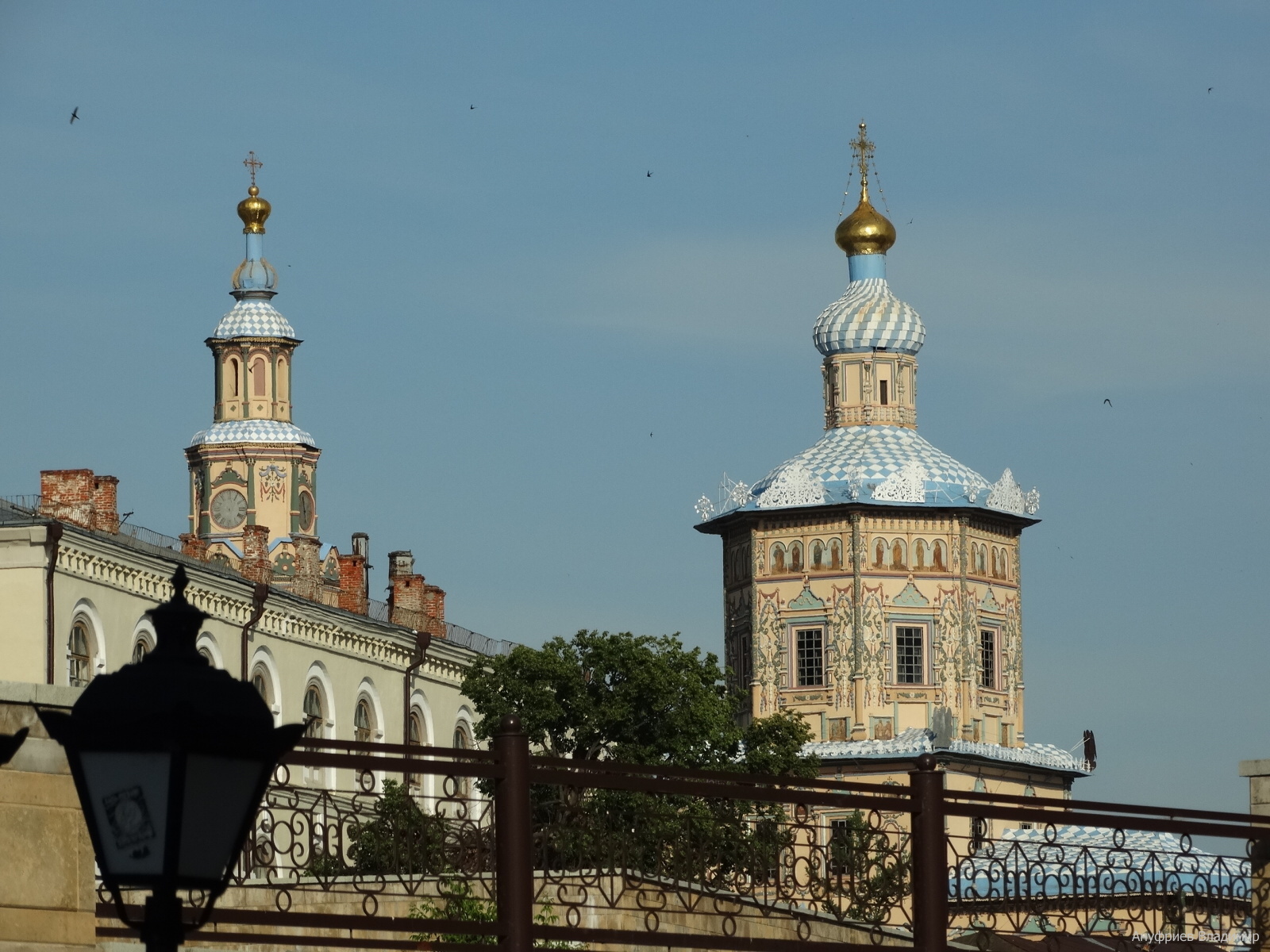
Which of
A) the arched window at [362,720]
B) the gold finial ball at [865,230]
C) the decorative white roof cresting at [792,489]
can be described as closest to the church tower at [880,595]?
the decorative white roof cresting at [792,489]

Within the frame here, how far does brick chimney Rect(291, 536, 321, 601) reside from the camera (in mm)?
50438

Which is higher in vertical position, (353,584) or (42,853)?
(353,584)

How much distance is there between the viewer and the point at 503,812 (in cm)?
1221

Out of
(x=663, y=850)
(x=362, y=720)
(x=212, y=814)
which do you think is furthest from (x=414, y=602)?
(x=212, y=814)

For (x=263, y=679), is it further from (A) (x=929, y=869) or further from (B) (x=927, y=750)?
(A) (x=929, y=869)

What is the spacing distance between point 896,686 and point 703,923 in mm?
38086

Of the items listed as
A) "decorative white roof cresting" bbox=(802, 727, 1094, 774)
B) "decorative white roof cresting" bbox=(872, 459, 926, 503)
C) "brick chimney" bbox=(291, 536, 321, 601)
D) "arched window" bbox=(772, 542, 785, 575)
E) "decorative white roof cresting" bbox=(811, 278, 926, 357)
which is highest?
"decorative white roof cresting" bbox=(811, 278, 926, 357)

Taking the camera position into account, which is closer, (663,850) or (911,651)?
(663,850)

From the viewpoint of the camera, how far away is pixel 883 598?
65.1 m

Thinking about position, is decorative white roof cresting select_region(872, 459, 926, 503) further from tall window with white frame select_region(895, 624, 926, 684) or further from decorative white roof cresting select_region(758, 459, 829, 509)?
tall window with white frame select_region(895, 624, 926, 684)

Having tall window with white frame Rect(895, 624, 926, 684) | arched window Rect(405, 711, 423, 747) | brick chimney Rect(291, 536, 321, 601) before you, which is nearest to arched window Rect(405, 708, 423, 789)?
arched window Rect(405, 711, 423, 747)

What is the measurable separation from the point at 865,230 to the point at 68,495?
103ft

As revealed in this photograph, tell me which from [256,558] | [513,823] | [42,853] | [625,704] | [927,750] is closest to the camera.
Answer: [42,853]

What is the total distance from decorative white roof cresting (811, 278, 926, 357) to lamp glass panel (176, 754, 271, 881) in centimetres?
6086
